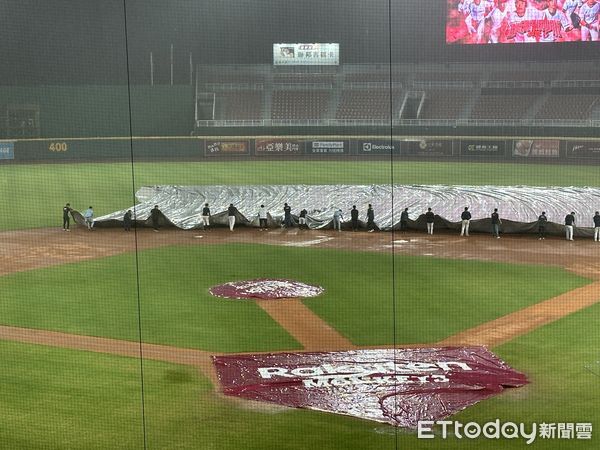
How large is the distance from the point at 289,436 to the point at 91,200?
19.5 metres

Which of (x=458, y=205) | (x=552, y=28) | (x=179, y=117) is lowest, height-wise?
(x=458, y=205)

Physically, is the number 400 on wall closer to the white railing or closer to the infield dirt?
the white railing

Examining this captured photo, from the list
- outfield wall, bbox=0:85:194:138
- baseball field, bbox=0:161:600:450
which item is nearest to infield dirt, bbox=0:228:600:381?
baseball field, bbox=0:161:600:450

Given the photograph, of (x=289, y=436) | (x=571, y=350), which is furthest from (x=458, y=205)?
(x=289, y=436)

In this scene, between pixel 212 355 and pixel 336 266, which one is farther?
pixel 336 266

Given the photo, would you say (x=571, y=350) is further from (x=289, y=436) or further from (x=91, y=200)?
(x=91, y=200)

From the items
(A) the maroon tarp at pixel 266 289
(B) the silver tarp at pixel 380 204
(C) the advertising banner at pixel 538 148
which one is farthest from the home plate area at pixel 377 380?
(C) the advertising banner at pixel 538 148

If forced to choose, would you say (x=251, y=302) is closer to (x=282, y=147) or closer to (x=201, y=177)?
(x=201, y=177)

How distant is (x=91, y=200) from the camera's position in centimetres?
2581

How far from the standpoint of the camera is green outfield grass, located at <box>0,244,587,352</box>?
11.5 metres

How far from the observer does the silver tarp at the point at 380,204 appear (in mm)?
20078

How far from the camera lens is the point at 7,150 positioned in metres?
35.5

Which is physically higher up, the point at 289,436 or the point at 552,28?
the point at 552,28

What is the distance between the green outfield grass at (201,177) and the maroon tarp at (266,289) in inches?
391
